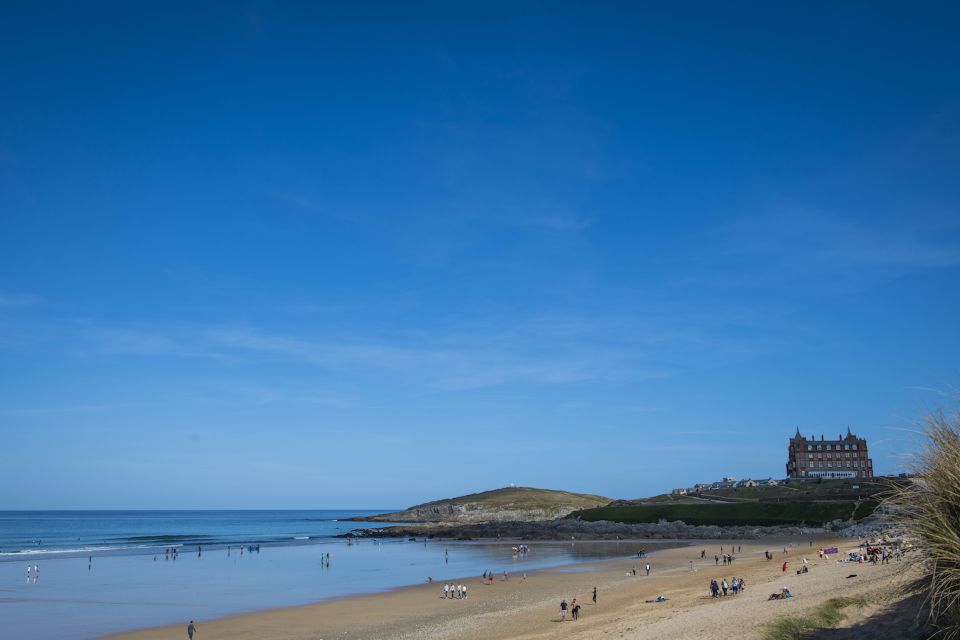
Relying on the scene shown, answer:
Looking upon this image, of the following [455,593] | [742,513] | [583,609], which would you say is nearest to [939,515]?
[583,609]

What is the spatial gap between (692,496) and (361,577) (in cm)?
8540

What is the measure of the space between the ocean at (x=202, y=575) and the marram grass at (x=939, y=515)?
1422 inches

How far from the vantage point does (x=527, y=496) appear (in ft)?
Result: 593

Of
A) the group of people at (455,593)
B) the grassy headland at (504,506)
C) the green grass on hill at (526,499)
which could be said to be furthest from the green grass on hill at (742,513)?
the group of people at (455,593)

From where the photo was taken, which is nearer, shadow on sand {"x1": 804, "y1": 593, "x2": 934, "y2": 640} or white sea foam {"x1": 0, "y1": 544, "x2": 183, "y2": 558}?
shadow on sand {"x1": 804, "y1": 593, "x2": 934, "y2": 640}

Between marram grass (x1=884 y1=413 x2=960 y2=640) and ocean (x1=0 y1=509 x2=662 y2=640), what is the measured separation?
3611 cm

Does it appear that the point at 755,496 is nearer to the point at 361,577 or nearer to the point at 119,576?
the point at 361,577

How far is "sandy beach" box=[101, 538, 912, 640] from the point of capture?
80.9ft

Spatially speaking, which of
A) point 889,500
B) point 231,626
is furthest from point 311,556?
point 889,500

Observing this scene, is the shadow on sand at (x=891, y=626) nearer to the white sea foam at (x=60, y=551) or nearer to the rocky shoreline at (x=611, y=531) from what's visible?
the rocky shoreline at (x=611, y=531)

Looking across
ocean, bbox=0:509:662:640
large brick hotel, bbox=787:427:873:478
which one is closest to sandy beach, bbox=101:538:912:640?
ocean, bbox=0:509:662:640

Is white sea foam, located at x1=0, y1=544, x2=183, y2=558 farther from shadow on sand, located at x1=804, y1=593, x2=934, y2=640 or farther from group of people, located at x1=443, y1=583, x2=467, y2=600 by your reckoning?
shadow on sand, located at x1=804, y1=593, x2=934, y2=640

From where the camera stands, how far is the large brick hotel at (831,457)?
136m

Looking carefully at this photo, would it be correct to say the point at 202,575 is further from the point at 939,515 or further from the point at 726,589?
the point at 939,515
